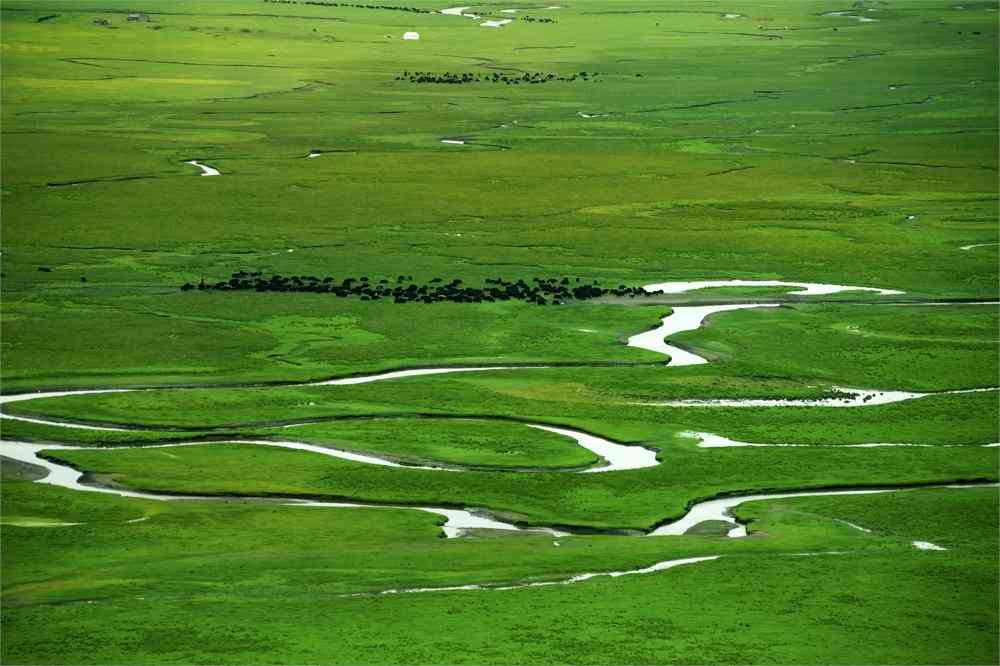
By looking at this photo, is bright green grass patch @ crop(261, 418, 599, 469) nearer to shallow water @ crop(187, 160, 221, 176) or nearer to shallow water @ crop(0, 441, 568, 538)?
shallow water @ crop(0, 441, 568, 538)

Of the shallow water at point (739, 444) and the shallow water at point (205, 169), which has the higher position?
the shallow water at point (205, 169)

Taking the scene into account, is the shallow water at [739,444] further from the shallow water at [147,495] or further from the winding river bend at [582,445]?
the shallow water at [147,495]

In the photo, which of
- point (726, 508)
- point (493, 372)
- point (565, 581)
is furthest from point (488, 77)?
point (565, 581)

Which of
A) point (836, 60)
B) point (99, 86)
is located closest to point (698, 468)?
point (99, 86)

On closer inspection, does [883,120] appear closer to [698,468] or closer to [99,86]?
[99,86]

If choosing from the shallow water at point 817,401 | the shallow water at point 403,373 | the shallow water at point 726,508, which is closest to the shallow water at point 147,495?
the shallow water at point 726,508

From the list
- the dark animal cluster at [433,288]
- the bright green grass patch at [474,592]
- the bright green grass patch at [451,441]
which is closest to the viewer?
the bright green grass patch at [474,592]
